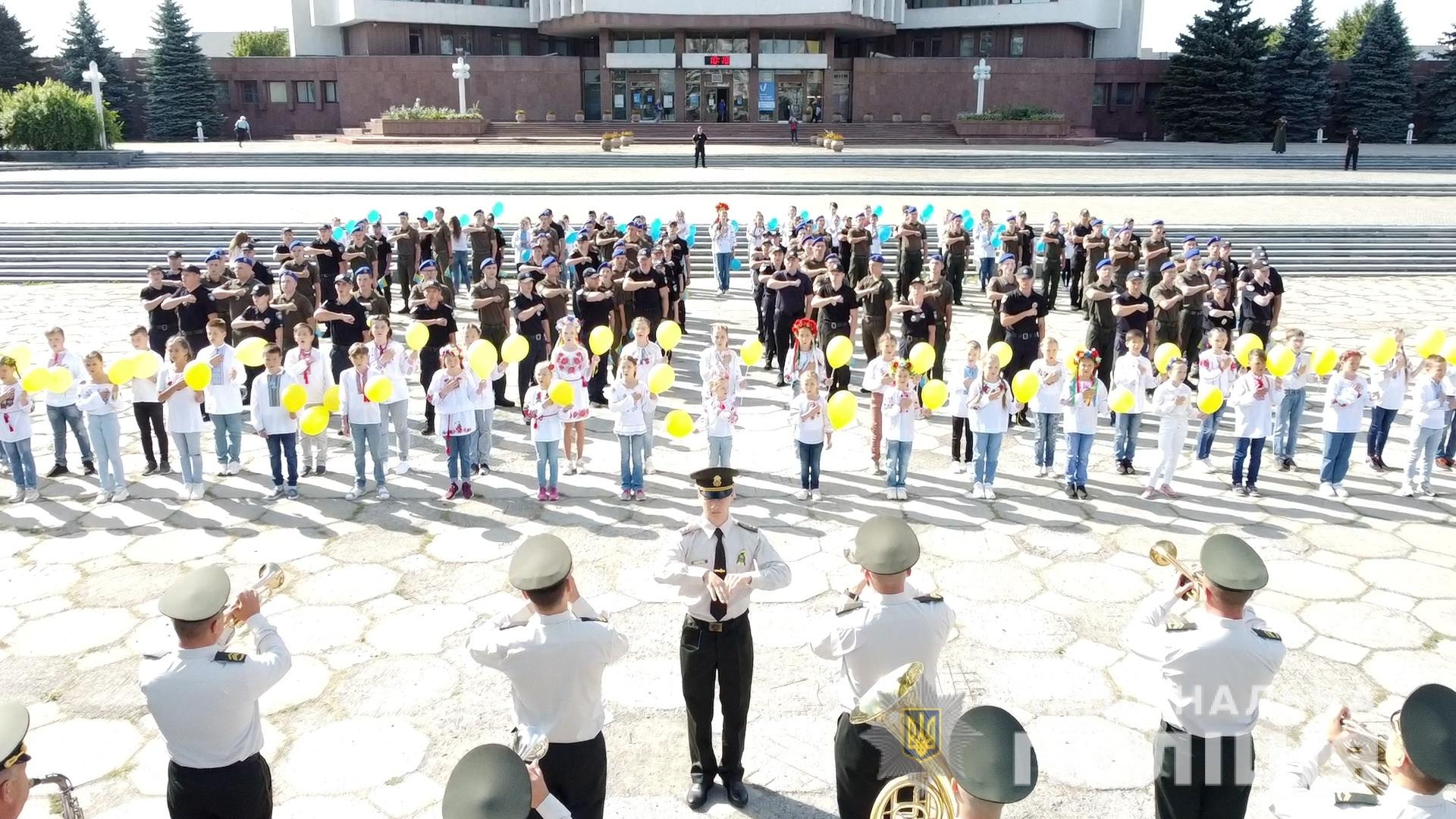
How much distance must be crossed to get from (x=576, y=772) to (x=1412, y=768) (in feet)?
9.44

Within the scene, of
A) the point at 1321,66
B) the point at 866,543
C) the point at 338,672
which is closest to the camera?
the point at 866,543

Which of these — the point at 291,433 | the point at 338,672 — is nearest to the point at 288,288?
the point at 291,433

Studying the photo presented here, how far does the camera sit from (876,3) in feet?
161

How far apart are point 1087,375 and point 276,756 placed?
7264mm

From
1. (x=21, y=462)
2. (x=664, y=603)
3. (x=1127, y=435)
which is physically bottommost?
(x=664, y=603)

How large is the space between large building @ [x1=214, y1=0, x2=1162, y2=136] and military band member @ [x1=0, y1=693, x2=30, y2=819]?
46363mm

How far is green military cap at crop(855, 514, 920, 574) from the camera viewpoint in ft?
13.1

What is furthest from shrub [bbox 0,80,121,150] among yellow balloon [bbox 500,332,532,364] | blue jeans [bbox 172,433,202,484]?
yellow balloon [bbox 500,332,532,364]

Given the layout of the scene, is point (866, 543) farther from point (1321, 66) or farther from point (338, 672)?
point (1321, 66)

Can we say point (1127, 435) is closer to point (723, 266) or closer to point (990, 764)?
point (990, 764)

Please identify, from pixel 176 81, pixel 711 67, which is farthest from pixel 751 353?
pixel 176 81

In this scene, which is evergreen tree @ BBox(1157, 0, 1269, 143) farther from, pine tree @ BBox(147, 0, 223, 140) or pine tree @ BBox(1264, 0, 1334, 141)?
pine tree @ BBox(147, 0, 223, 140)

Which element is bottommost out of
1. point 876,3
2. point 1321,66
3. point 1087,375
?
point 1087,375

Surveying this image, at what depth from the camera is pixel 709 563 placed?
489cm
